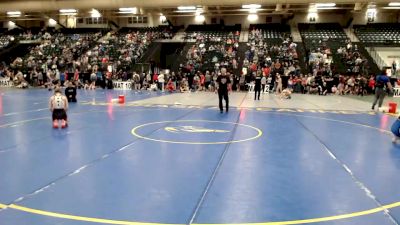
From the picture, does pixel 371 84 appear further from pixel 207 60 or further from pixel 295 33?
pixel 295 33

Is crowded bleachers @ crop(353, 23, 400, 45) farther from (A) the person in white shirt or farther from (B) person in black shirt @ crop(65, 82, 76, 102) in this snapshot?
(B) person in black shirt @ crop(65, 82, 76, 102)

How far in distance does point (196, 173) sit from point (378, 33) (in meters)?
34.0

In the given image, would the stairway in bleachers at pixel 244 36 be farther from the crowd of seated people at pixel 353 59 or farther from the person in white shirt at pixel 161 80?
the person in white shirt at pixel 161 80

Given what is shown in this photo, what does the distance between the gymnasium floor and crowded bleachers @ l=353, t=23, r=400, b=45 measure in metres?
24.7

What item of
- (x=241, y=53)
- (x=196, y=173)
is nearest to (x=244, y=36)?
(x=241, y=53)

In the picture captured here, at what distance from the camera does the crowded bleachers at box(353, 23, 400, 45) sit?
3258 cm

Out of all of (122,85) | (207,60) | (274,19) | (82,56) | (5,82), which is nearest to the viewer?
(122,85)

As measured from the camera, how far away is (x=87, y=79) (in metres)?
28.7

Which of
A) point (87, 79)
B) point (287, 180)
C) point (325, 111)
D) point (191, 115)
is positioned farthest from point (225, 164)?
point (87, 79)

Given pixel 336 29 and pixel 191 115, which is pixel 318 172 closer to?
pixel 191 115

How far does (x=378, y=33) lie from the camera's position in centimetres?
3450

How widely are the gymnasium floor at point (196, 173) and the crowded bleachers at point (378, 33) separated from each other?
80.9ft

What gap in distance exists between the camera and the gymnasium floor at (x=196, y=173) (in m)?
4.36

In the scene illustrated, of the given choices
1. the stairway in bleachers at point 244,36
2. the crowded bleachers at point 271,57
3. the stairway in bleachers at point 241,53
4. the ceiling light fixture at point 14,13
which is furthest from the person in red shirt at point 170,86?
the ceiling light fixture at point 14,13
